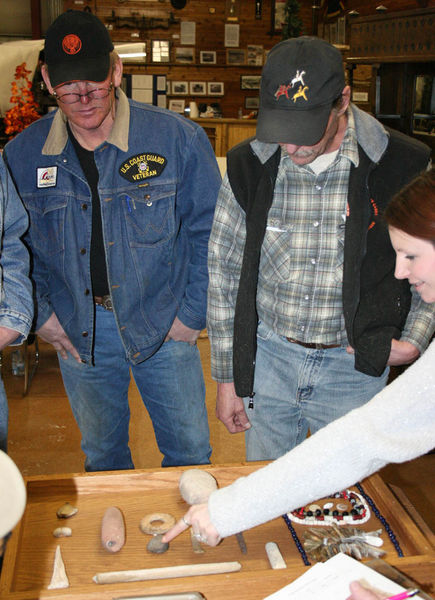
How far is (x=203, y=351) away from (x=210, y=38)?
9.48m

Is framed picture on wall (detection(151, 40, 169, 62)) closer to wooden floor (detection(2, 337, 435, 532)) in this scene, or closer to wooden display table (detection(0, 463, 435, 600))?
wooden floor (detection(2, 337, 435, 532))

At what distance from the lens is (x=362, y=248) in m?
1.60

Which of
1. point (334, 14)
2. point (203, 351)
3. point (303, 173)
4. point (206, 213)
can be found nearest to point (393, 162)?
point (303, 173)

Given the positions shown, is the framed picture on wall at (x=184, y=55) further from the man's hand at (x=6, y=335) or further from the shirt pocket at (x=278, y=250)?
the man's hand at (x=6, y=335)

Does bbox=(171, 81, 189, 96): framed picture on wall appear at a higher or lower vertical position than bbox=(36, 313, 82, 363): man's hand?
higher

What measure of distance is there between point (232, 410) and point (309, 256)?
55cm

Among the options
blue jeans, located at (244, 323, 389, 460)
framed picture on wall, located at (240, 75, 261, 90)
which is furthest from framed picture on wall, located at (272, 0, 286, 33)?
blue jeans, located at (244, 323, 389, 460)

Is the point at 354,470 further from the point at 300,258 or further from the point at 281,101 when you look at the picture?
the point at 281,101

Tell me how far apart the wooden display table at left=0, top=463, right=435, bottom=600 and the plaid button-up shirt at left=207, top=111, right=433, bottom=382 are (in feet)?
1.33

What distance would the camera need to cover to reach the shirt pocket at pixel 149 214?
1.91 meters

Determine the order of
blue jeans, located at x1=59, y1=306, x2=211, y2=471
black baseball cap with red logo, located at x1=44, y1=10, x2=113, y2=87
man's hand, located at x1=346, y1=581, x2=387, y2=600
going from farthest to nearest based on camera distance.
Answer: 1. blue jeans, located at x1=59, y1=306, x2=211, y2=471
2. black baseball cap with red logo, located at x1=44, y1=10, x2=113, y2=87
3. man's hand, located at x1=346, y1=581, x2=387, y2=600

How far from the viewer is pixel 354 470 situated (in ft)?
3.56

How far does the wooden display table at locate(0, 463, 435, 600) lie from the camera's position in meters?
1.16

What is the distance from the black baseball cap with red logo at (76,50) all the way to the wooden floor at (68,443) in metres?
1.95
